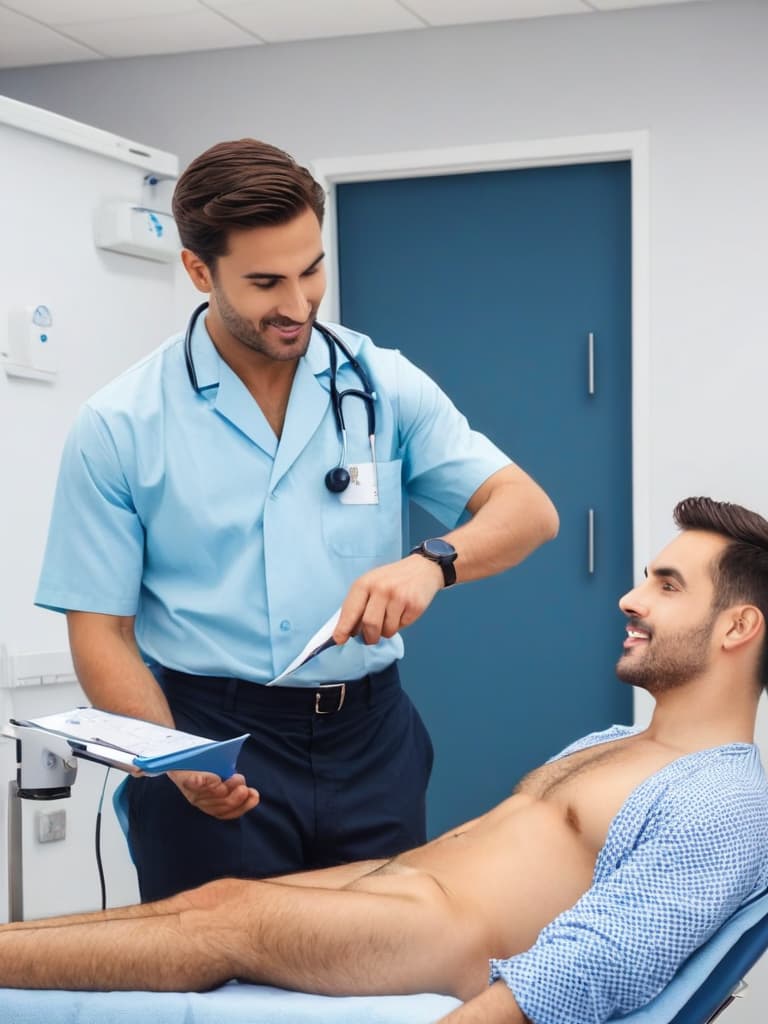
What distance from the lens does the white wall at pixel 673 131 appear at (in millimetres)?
3584

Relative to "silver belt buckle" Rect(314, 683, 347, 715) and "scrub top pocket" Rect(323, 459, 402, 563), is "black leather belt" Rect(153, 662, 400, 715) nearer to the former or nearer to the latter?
"silver belt buckle" Rect(314, 683, 347, 715)

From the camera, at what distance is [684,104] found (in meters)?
3.63

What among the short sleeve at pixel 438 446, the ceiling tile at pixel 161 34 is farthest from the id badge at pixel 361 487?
the ceiling tile at pixel 161 34

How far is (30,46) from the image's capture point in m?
4.02

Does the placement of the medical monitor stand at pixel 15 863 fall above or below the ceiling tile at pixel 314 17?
below

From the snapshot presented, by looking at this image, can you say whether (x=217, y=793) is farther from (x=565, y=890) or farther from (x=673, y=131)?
(x=673, y=131)

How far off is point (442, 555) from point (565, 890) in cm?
45

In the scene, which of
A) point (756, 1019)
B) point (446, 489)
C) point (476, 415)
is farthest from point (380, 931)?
point (476, 415)

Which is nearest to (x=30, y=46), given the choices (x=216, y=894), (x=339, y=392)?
(x=339, y=392)

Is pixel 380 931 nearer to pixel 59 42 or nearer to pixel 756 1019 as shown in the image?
pixel 756 1019

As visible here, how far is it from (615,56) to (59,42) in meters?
1.57

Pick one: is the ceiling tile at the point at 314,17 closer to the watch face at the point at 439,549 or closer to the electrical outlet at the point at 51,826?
the electrical outlet at the point at 51,826

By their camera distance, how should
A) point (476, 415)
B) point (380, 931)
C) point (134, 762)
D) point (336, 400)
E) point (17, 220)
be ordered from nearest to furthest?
point (134, 762) < point (380, 931) < point (336, 400) < point (17, 220) < point (476, 415)

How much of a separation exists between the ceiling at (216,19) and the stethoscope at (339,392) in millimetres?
1907
